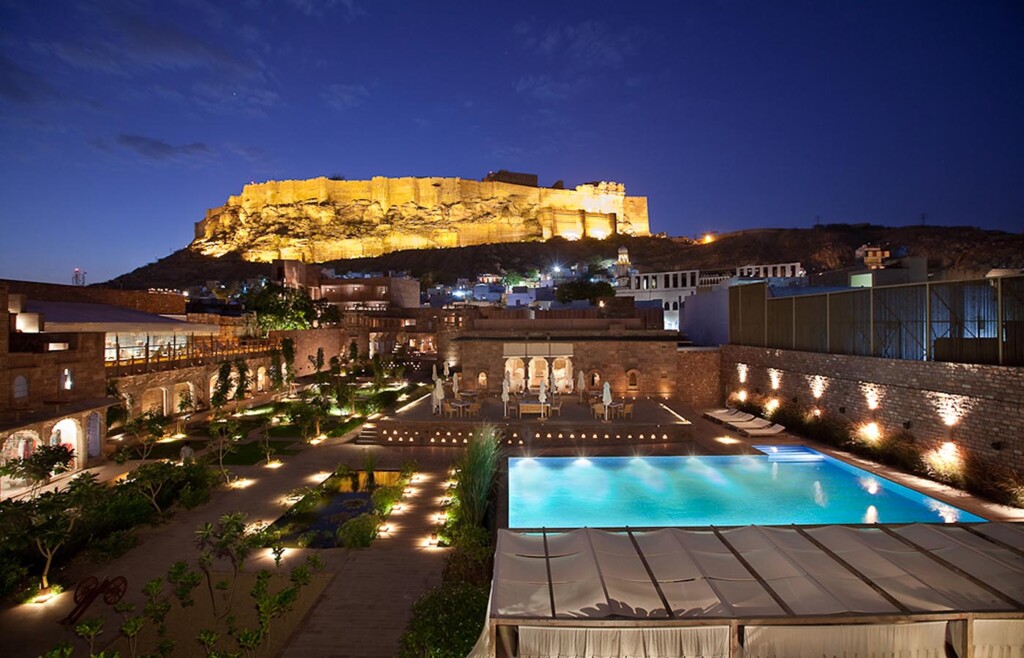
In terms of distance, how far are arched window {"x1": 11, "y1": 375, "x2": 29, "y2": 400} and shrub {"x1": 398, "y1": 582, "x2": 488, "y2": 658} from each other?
10.1 m

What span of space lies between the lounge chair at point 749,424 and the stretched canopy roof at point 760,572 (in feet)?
26.8

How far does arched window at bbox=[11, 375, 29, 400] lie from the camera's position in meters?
10.1

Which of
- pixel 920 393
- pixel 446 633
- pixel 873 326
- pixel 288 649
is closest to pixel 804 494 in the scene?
pixel 920 393

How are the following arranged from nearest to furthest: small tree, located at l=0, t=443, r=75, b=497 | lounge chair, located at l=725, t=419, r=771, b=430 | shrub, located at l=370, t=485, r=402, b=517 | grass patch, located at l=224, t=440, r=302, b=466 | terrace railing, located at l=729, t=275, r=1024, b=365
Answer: small tree, located at l=0, t=443, r=75, b=497, shrub, located at l=370, t=485, r=402, b=517, terrace railing, located at l=729, t=275, r=1024, b=365, grass patch, located at l=224, t=440, r=302, b=466, lounge chair, located at l=725, t=419, r=771, b=430

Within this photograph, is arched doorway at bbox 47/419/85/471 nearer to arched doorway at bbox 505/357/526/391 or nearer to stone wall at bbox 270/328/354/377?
arched doorway at bbox 505/357/526/391

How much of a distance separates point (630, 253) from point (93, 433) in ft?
197

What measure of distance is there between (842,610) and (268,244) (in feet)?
243

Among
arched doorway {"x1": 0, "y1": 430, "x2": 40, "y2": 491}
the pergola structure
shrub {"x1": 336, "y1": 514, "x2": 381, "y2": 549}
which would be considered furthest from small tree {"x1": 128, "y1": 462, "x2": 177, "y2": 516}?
the pergola structure

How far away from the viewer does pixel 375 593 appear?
591cm

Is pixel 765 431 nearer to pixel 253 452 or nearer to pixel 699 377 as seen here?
pixel 699 377

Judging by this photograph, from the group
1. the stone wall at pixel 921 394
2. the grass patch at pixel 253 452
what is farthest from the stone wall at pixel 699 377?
the grass patch at pixel 253 452

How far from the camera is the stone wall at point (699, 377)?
16578mm

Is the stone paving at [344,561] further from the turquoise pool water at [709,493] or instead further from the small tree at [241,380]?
the small tree at [241,380]

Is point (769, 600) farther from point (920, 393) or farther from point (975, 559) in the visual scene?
point (920, 393)
